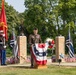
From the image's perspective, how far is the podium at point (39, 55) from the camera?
14141 millimetres

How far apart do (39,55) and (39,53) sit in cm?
8

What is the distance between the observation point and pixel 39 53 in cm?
1427

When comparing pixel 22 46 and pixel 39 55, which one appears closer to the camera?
pixel 39 55

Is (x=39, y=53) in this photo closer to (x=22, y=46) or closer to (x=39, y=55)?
(x=39, y=55)

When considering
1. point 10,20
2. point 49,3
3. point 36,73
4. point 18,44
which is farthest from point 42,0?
point 36,73

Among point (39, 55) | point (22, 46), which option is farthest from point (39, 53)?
point (22, 46)

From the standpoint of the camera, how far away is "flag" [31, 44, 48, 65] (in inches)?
558

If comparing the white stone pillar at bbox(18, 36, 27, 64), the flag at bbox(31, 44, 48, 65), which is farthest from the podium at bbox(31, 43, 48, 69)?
the white stone pillar at bbox(18, 36, 27, 64)

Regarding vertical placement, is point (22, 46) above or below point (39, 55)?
above

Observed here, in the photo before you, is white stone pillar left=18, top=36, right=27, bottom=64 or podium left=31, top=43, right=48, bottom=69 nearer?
podium left=31, top=43, right=48, bottom=69

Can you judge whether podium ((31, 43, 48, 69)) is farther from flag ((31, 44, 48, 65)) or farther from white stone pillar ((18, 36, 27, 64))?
white stone pillar ((18, 36, 27, 64))

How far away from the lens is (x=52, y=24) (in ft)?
173

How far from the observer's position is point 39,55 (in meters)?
14.3

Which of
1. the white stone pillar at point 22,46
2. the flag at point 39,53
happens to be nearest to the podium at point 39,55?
the flag at point 39,53
